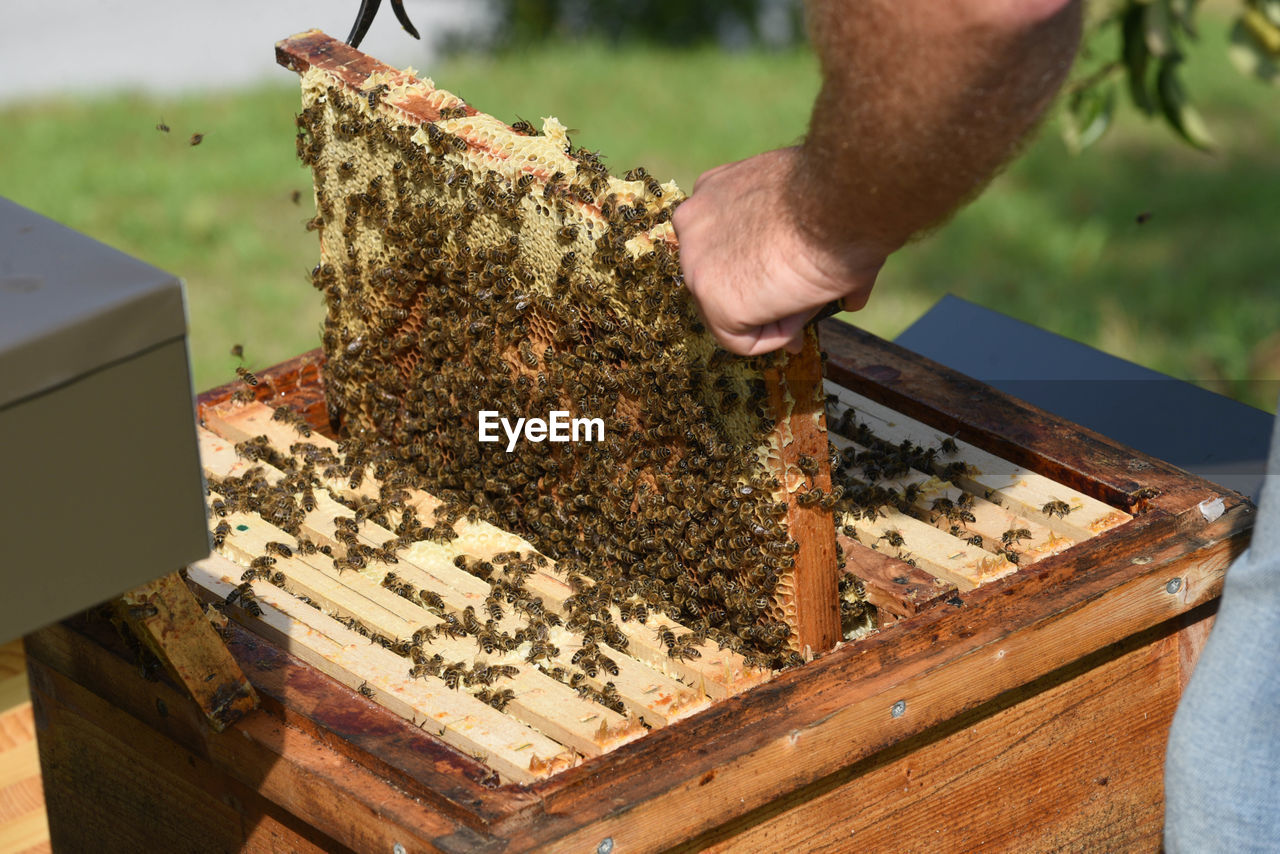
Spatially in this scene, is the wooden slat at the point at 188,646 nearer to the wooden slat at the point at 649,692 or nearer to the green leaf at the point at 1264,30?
the wooden slat at the point at 649,692

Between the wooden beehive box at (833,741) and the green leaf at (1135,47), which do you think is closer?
the wooden beehive box at (833,741)

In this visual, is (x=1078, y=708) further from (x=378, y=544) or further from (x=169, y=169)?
(x=169, y=169)

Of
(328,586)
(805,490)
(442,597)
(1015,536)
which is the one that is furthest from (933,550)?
(328,586)

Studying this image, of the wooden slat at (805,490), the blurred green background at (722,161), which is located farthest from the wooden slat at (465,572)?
the blurred green background at (722,161)

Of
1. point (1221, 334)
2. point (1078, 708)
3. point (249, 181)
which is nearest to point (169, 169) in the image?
point (249, 181)

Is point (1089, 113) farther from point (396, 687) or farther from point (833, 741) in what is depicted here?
point (396, 687)
